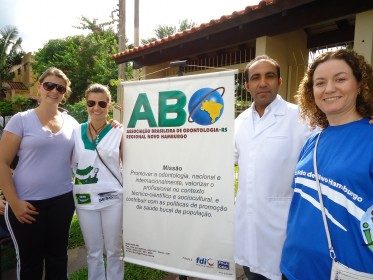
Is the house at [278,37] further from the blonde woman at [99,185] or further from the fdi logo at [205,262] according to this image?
the fdi logo at [205,262]

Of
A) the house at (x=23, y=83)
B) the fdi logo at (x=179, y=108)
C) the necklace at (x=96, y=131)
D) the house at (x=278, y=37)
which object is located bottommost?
the necklace at (x=96, y=131)

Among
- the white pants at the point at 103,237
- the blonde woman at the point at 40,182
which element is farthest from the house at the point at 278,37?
the white pants at the point at 103,237

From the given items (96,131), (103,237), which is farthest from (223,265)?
(96,131)

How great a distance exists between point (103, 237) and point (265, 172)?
1632 millimetres

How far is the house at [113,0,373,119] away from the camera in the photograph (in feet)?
15.6

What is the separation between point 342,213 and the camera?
1412 millimetres

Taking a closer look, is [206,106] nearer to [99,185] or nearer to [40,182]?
[99,185]

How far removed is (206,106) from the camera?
244 centimetres

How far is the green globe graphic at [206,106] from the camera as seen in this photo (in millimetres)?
2402

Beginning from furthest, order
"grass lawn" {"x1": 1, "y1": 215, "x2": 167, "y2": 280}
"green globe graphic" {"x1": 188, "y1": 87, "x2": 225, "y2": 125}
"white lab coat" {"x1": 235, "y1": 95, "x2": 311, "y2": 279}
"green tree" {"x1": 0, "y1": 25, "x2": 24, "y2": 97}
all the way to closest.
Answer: "green tree" {"x1": 0, "y1": 25, "x2": 24, "y2": 97} → "grass lawn" {"x1": 1, "y1": 215, "x2": 167, "y2": 280} → "green globe graphic" {"x1": 188, "y1": 87, "x2": 225, "y2": 125} → "white lab coat" {"x1": 235, "y1": 95, "x2": 311, "y2": 279}

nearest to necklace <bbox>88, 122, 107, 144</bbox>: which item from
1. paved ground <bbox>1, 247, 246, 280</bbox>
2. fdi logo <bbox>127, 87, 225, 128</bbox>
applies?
fdi logo <bbox>127, 87, 225, 128</bbox>

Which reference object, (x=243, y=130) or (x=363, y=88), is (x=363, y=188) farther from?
(x=243, y=130)

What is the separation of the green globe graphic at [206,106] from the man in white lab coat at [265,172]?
24 cm

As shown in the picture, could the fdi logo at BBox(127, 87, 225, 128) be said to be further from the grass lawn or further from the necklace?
the grass lawn
